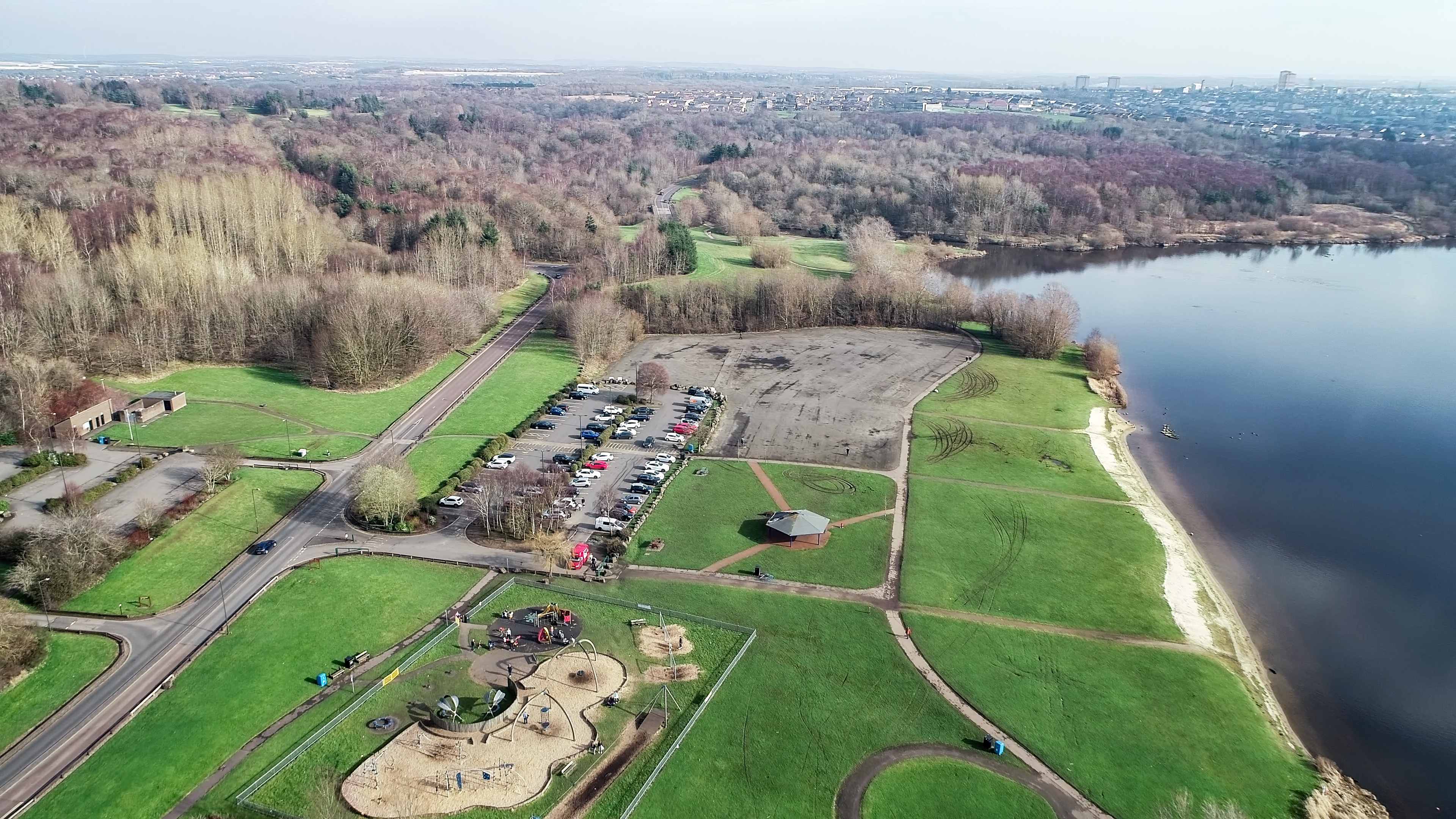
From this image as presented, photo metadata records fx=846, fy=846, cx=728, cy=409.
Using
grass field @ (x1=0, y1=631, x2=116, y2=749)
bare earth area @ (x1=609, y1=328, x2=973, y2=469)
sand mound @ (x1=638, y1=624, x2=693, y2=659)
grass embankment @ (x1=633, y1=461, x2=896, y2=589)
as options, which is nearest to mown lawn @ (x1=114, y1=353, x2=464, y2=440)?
bare earth area @ (x1=609, y1=328, x2=973, y2=469)

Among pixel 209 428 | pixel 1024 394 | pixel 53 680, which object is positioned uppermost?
pixel 1024 394

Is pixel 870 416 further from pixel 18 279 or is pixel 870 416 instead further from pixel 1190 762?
pixel 18 279

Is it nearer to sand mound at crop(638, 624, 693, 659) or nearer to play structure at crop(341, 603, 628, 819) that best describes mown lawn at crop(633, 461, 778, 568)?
sand mound at crop(638, 624, 693, 659)

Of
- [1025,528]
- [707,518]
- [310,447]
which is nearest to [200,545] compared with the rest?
[310,447]

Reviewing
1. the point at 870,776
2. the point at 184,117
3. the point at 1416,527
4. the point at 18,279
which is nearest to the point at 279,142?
the point at 184,117

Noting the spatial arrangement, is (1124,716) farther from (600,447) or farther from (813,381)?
(813,381)

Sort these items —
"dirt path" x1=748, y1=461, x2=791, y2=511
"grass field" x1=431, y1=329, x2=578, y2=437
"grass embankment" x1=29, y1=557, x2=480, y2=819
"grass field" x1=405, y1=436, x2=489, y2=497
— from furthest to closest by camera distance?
"grass field" x1=431, y1=329, x2=578, y2=437
"grass field" x1=405, y1=436, x2=489, y2=497
"dirt path" x1=748, y1=461, x2=791, y2=511
"grass embankment" x1=29, y1=557, x2=480, y2=819

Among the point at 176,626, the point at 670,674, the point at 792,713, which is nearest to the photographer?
the point at 792,713
